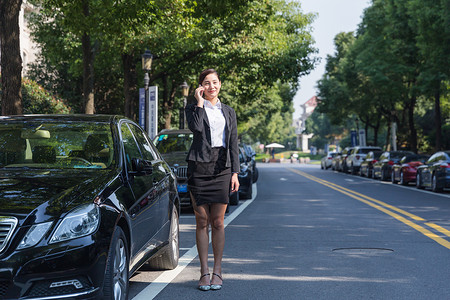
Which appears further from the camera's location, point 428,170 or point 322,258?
point 428,170

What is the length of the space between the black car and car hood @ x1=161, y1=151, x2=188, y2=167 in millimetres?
6526

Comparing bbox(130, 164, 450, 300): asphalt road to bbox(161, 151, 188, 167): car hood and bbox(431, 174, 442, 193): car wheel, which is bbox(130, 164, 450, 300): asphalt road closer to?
bbox(161, 151, 188, 167): car hood

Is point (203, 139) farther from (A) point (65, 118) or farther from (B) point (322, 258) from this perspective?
(B) point (322, 258)

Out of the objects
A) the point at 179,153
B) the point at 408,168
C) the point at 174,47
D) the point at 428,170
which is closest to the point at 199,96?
the point at 179,153

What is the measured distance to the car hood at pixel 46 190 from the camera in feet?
14.5

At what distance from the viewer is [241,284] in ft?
21.6

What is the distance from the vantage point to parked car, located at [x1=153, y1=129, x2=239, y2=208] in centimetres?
1364

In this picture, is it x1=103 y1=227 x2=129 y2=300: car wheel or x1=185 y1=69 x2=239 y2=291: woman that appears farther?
x1=185 y1=69 x2=239 y2=291: woman

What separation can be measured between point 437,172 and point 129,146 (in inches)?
670

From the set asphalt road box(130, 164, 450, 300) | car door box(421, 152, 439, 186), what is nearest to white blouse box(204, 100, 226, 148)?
asphalt road box(130, 164, 450, 300)

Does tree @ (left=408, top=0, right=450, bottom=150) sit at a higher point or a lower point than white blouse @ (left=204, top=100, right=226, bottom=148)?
higher

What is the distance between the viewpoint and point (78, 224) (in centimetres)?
446

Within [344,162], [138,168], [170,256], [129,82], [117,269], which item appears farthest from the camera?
[344,162]

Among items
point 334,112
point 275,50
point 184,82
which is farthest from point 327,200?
point 334,112
